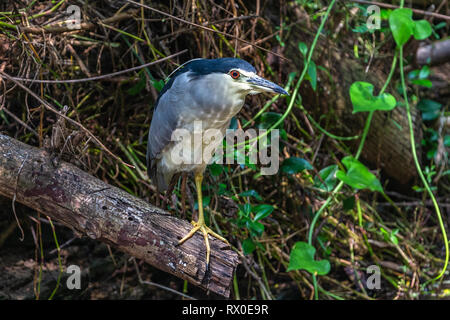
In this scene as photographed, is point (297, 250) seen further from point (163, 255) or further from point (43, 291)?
point (43, 291)

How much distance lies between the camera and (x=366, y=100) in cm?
182

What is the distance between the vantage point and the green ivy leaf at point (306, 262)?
1.72 meters

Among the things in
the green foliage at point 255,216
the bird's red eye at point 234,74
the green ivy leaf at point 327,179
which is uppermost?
the bird's red eye at point 234,74

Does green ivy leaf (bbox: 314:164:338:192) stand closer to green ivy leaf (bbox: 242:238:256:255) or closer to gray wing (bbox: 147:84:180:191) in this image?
green ivy leaf (bbox: 242:238:256:255)

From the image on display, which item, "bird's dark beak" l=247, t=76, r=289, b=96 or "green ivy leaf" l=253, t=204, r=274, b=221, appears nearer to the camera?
"bird's dark beak" l=247, t=76, r=289, b=96

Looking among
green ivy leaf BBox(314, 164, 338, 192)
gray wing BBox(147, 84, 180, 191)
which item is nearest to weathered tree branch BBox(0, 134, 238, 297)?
gray wing BBox(147, 84, 180, 191)

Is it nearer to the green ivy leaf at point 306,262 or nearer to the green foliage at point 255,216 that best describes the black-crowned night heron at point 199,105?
the green foliage at point 255,216

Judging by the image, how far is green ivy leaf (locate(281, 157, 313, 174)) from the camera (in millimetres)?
1994

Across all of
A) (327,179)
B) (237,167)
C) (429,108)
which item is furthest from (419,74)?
(237,167)

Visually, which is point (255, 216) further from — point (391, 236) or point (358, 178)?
point (391, 236)

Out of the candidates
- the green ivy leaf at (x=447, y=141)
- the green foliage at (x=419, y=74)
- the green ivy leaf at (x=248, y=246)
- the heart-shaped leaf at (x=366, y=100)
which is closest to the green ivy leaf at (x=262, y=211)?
the green ivy leaf at (x=248, y=246)

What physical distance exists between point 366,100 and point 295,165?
15.8 inches

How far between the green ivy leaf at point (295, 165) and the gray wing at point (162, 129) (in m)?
0.56

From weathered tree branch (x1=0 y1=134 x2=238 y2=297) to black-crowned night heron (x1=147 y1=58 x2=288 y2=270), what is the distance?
0.05m
